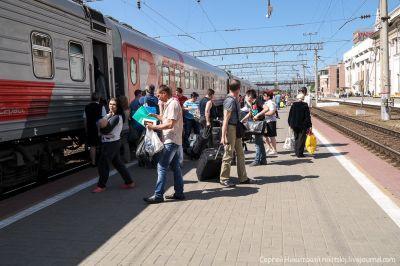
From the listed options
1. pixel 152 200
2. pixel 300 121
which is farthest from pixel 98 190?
pixel 300 121

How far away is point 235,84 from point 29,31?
3330 millimetres

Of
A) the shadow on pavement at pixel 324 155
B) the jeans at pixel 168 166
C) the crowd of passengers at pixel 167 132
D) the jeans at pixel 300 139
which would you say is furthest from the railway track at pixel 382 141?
the jeans at pixel 168 166

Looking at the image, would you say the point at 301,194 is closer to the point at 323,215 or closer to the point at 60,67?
the point at 323,215

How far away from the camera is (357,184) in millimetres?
7355

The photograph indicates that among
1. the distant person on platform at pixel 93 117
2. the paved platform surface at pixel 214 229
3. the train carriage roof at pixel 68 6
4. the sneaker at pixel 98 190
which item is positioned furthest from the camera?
the distant person on platform at pixel 93 117

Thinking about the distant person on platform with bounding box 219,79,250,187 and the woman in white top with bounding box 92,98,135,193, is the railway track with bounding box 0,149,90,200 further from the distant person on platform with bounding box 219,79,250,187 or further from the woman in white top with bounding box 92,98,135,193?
the distant person on platform with bounding box 219,79,250,187

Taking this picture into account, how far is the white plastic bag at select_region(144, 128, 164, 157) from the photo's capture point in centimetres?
667

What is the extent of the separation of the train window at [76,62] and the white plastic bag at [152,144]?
7.81ft

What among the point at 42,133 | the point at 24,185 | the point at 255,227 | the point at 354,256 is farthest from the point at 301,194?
the point at 24,185

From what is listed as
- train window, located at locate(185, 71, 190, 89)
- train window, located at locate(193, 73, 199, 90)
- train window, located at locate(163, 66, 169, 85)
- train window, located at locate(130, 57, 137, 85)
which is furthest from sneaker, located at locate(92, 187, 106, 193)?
train window, located at locate(193, 73, 199, 90)

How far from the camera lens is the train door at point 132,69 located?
11.2 meters

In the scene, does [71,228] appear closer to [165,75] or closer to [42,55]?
[42,55]

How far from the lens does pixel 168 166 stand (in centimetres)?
654

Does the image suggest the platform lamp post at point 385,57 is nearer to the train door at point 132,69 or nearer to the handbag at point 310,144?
the handbag at point 310,144
